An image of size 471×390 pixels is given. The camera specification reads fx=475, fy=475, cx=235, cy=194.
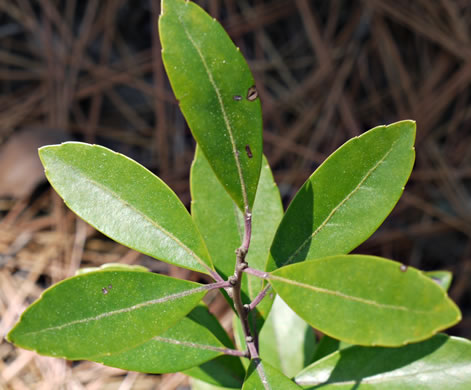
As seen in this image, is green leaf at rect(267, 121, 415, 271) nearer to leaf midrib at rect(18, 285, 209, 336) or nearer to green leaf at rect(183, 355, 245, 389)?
leaf midrib at rect(18, 285, 209, 336)

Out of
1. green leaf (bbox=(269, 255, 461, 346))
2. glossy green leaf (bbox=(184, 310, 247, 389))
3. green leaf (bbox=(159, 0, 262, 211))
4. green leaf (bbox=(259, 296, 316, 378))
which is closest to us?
green leaf (bbox=(269, 255, 461, 346))

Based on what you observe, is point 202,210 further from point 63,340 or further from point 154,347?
point 63,340

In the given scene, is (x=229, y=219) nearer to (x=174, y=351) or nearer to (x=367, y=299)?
(x=174, y=351)

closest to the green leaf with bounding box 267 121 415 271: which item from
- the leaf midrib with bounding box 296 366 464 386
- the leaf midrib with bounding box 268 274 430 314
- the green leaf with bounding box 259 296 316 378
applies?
the leaf midrib with bounding box 268 274 430 314

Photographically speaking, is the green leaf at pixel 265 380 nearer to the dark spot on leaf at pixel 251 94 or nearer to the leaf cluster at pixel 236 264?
the leaf cluster at pixel 236 264

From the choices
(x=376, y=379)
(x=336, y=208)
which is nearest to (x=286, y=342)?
(x=376, y=379)

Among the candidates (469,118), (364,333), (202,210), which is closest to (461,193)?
(469,118)
